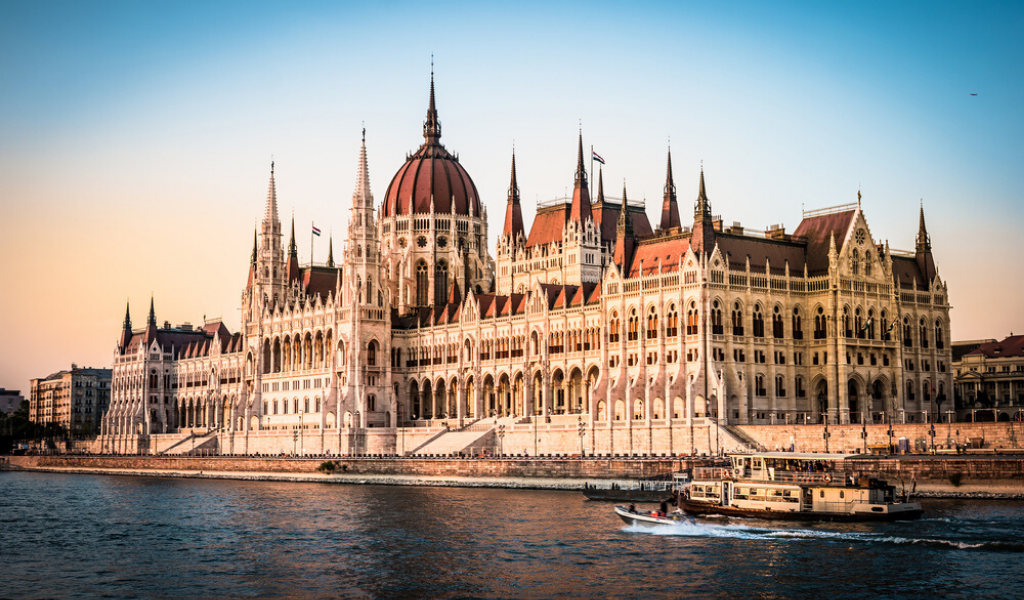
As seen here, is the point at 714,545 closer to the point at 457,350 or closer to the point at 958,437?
the point at 958,437

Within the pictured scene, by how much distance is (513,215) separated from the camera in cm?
16575

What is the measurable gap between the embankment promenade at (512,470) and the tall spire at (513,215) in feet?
130

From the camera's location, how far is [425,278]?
176000 millimetres

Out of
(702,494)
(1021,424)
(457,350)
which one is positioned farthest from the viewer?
(457,350)

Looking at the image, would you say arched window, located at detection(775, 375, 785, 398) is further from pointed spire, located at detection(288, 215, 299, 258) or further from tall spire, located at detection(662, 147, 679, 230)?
pointed spire, located at detection(288, 215, 299, 258)

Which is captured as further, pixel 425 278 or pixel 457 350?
pixel 425 278

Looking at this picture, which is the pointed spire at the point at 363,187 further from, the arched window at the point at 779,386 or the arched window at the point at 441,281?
the arched window at the point at 779,386

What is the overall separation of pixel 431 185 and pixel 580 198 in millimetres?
30859

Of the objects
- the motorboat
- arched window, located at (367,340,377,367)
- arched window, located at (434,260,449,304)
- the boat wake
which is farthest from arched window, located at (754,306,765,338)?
arched window, located at (434,260,449,304)

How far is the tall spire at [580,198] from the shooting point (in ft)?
504

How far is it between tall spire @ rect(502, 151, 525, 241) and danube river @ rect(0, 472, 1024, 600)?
70860 mm

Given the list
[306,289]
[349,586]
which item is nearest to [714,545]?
[349,586]

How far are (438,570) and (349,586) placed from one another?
5.75 metres

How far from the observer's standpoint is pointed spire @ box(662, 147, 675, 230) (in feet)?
490
